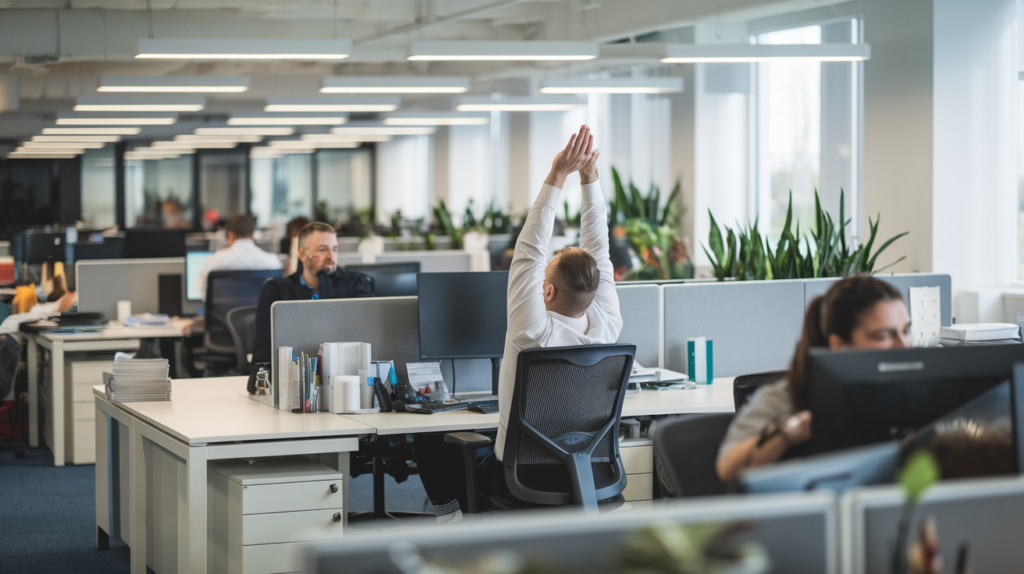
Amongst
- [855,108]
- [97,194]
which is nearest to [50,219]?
[97,194]

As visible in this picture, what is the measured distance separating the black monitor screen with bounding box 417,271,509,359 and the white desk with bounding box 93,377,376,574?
454 mm

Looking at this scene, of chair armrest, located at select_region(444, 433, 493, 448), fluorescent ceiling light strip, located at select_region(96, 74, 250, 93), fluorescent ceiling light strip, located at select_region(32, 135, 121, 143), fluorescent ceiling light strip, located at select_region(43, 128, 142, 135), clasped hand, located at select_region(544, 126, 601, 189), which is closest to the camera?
chair armrest, located at select_region(444, 433, 493, 448)

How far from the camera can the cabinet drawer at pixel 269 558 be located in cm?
278

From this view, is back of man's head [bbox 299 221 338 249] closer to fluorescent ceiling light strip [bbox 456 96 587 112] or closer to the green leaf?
the green leaf

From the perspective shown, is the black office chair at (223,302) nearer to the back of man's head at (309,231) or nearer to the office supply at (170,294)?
the office supply at (170,294)

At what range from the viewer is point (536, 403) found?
272cm

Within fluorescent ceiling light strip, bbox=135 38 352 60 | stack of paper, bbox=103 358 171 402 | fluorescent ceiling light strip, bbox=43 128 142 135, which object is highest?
fluorescent ceiling light strip, bbox=43 128 142 135

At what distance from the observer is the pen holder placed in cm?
378

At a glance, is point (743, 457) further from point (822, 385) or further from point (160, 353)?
point (160, 353)

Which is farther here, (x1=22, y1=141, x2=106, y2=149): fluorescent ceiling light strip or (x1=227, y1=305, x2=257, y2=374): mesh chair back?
(x1=22, y1=141, x2=106, y2=149): fluorescent ceiling light strip

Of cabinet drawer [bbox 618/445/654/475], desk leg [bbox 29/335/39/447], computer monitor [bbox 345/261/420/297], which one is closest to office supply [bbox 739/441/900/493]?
cabinet drawer [bbox 618/445/654/475]

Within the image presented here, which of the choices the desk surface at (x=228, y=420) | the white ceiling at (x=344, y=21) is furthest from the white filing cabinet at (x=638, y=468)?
the white ceiling at (x=344, y=21)

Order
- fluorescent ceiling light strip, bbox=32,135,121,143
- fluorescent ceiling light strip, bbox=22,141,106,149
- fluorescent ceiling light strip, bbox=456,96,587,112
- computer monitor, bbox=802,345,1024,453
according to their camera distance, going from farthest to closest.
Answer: fluorescent ceiling light strip, bbox=22,141,106,149 < fluorescent ceiling light strip, bbox=32,135,121,143 < fluorescent ceiling light strip, bbox=456,96,587,112 < computer monitor, bbox=802,345,1024,453

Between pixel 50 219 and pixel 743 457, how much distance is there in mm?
18485
